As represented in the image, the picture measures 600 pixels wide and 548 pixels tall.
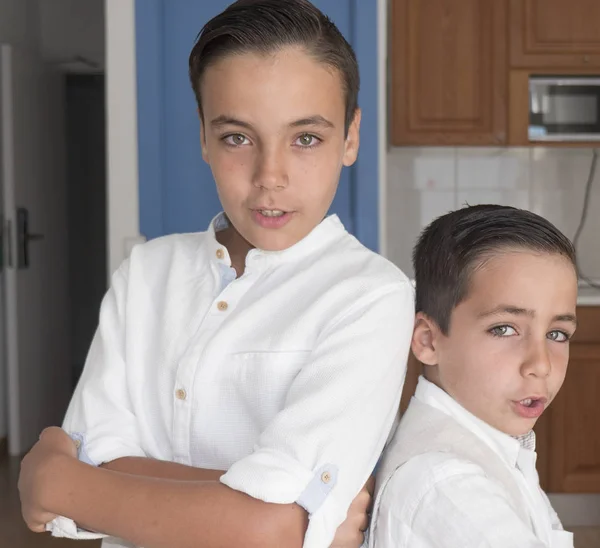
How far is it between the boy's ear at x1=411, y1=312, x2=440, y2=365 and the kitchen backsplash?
274cm

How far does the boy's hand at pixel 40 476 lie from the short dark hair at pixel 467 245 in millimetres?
462

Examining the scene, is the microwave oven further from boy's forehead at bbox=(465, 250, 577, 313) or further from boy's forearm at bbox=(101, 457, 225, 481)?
boy's forearm at bbox=(101, 457, 225, 481)

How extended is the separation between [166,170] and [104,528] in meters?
1.70

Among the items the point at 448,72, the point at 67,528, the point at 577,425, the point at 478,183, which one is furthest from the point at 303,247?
the point at 478,183

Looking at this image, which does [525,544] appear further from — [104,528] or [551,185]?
[551,185]

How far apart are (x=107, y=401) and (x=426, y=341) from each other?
0.39 metres

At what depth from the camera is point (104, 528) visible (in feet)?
2.67

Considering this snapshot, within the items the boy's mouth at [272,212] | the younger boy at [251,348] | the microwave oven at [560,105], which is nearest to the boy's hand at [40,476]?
the younger boy at [251,348]

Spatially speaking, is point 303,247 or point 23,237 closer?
point 303,247

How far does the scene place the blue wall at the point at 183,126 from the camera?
238cm

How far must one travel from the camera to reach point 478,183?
3844 millimetres

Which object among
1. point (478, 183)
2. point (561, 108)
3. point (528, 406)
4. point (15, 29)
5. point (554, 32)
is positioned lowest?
point (528, 406)

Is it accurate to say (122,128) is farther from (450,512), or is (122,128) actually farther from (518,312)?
(450,512)

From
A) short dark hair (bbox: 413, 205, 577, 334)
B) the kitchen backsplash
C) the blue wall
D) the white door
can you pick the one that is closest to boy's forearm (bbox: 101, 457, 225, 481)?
short dark hair (bbox: 413, 205, 577, 334)
